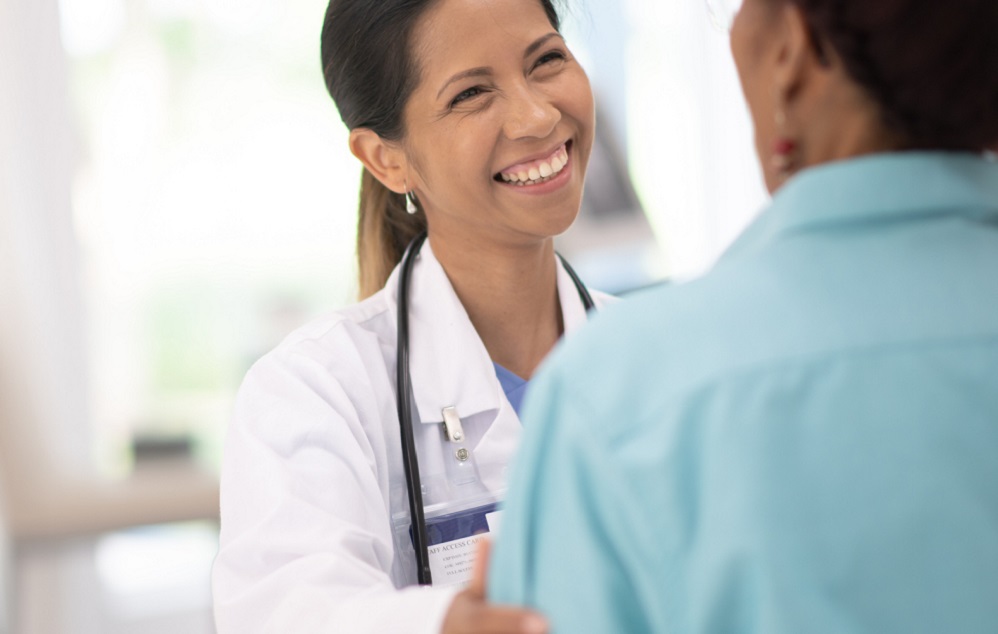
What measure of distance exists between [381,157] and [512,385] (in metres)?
0.41

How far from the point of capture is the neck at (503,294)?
5.34 feet

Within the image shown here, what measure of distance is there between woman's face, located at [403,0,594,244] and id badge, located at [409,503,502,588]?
16.8 inches

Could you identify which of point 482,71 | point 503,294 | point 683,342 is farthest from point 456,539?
point 683,342

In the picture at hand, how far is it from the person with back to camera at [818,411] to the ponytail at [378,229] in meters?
1.09

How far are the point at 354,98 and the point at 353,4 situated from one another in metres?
0.14

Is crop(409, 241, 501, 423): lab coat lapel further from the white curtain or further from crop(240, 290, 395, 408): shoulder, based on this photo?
the white curtain

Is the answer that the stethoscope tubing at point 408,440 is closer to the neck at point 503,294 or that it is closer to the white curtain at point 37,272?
the neck at point 503,294

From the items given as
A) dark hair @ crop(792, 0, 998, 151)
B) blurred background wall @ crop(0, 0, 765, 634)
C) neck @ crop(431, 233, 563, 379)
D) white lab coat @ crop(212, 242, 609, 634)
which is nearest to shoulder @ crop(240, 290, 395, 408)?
white lab coat @ crop(212, 242, 609, 634)

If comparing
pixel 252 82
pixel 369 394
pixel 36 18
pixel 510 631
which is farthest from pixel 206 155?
pixel 510 631

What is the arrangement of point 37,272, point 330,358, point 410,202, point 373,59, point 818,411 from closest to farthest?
1. point 818,411
2. point 330,358
3. point 373,59
4. point 410,202
5. point 37,272

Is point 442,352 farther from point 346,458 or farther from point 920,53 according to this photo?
point 920,53

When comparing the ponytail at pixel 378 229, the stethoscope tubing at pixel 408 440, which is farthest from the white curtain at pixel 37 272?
the stethoscope tubing at pixel 408 440

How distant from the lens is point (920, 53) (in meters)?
0.67

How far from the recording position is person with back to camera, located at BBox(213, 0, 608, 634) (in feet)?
4.10
